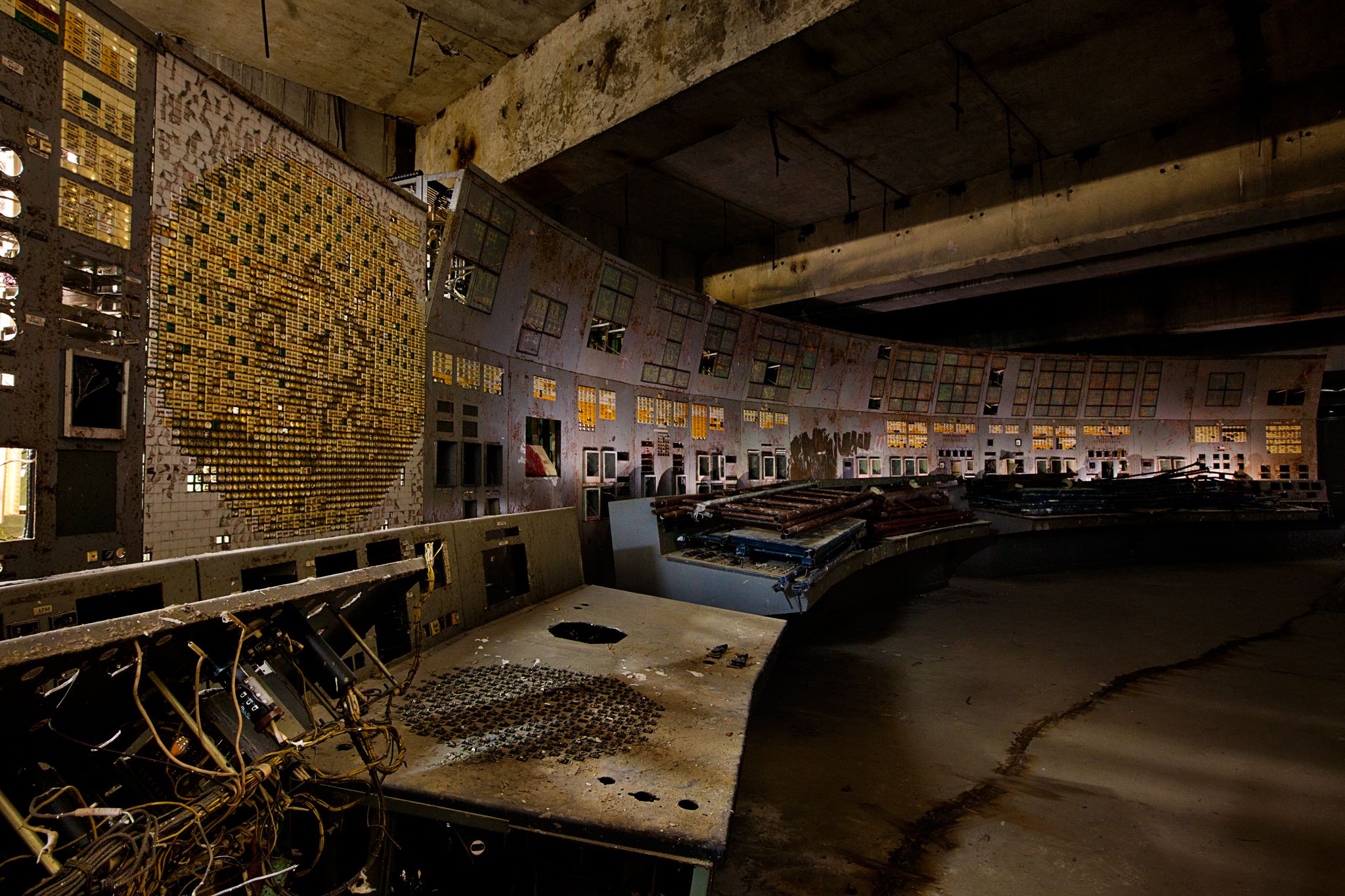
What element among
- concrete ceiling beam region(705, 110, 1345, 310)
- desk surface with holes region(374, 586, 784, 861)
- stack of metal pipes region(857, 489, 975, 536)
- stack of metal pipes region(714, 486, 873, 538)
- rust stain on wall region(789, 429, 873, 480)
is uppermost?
concrete ceiling beam region(705, 110, 1345, 310)

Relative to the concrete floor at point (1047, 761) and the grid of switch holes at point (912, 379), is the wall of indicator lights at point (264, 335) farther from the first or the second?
the grid of switch holes at point (912, 379)

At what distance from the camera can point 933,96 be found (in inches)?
197

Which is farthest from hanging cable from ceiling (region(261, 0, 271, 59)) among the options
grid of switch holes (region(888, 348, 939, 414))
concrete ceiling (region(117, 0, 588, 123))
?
grid of switch holes (region(888, 348, 939, 414))

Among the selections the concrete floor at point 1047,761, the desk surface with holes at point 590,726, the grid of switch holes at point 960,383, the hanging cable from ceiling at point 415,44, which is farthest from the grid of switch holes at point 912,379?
the desk surface with holes at point 590,726

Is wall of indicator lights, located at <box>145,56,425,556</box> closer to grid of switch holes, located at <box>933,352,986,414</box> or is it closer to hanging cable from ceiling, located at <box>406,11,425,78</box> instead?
hanging cable from ceiling, located at <box>406,11,425,78</box>

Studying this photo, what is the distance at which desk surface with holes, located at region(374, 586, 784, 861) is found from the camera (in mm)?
1302

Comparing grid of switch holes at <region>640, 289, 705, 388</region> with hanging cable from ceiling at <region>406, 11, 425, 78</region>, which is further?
grid of switch holes at <region>640, 289, 705, 388</region>

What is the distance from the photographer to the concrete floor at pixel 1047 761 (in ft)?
6.55

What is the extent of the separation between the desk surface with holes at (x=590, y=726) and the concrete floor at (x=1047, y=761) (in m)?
0.57

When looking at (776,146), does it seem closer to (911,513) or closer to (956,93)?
(956,93)

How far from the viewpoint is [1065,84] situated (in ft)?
15.9

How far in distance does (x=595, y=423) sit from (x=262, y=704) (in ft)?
12.8

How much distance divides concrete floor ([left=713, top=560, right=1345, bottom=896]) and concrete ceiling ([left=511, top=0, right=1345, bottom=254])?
3.48 m

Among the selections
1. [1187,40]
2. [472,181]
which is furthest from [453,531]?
[1187,40]
